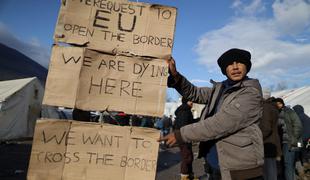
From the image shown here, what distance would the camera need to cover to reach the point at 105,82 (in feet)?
10.8

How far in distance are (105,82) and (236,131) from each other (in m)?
1.27

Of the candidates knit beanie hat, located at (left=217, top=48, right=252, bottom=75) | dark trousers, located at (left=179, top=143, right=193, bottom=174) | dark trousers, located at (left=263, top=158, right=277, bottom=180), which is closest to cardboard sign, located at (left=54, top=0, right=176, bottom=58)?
knit beanie hat, located at (left=217, top=48, right=252, bottom=75)

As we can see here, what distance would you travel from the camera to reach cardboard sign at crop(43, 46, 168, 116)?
320cm

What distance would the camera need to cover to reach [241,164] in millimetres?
2949

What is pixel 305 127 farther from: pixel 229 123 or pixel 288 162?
pixel 229 123

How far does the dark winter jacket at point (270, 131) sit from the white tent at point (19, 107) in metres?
11.7

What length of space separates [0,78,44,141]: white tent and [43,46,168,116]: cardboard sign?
12.6m

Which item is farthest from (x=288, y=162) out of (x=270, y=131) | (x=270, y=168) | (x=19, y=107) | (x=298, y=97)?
(x=19, y=107)

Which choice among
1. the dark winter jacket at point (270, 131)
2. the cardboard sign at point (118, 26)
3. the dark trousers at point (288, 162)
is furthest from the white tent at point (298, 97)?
the cardboard sign at point (118, 26)

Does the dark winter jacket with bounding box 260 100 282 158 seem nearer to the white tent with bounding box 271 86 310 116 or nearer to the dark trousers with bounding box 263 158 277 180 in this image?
the dark trousers with bounding box 263 158 277 180

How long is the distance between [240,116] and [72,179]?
1599 millimetres

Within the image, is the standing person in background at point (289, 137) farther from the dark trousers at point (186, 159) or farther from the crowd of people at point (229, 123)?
the crowd of people at point (229, 123)

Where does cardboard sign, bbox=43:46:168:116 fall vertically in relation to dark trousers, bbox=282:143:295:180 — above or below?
above

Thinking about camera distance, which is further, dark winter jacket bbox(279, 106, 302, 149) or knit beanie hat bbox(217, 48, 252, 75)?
dark winter jacket bbox(279, 106, 302, 149)
